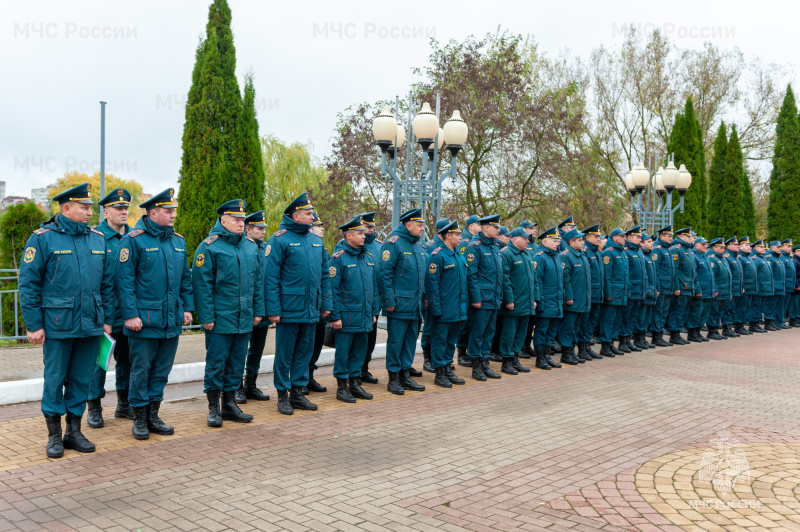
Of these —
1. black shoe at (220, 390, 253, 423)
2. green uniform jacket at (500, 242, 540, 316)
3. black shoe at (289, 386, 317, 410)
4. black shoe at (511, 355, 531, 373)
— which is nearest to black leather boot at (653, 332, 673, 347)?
black shoe at (511, 355, 531, 373)

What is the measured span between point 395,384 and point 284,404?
1628mm

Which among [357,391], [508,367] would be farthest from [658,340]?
[357,391]

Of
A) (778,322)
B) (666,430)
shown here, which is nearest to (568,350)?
(666,430)

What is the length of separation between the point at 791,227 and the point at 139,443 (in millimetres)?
30646

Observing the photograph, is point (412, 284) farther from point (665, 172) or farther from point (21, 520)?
point (665, 172)

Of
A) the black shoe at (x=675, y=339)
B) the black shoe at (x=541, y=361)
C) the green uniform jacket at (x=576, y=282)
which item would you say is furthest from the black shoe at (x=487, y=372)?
the black shoe at (x=675, y=339)

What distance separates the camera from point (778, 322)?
17312 mm

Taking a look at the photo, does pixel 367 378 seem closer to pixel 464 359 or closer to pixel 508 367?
pixel 464 359

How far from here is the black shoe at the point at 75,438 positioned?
541cm

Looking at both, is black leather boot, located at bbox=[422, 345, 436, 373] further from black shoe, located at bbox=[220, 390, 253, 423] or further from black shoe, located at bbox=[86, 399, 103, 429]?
black shoe, located at bbox=[86, 399, 103, 429]

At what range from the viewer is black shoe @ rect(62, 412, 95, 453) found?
17.8ft

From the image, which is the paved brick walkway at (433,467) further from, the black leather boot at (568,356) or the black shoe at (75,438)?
the black leather boot at (568,356)

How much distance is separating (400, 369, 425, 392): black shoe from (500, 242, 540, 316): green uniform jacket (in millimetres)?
2014

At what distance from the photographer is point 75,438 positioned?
5453 millimetres
